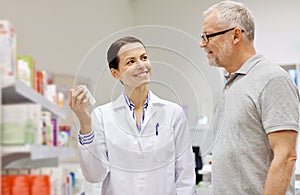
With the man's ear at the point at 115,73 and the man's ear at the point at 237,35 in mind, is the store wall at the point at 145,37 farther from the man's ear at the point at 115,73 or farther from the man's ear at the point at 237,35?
the man's ear at the point at 237,35

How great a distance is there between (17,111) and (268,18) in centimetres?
488

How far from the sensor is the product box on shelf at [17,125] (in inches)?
76.8

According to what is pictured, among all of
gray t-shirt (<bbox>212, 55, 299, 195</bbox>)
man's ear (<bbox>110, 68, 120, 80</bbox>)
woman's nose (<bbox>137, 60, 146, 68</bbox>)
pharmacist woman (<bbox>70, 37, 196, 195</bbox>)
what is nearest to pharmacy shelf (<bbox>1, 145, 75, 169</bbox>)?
pharmacist woman (<bbox>70, 37, 196, 195</bbox>)

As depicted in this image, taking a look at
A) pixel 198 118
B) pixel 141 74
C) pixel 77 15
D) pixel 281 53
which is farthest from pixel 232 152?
pixel 281 53

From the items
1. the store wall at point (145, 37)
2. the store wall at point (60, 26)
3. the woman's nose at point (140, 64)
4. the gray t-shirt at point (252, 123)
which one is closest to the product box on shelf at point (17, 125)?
the store wall at point (145, 37)

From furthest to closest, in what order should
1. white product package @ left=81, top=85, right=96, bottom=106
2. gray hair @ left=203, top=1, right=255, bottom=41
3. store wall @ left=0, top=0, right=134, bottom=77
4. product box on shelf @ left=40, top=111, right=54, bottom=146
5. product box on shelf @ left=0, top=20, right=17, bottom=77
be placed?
store wall @ left=0, top=0, right=134, bottom=77
product box on shelf @ left=40, top=111, right=54, bottom=146
gray hair @ left=203, top=1, right=255, bottom=41
white product package @ left=81, top=85, right=96, bottom=106
product box on shelf @ left=0, top=20, right=17, bottom=77

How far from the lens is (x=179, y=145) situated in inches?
80.4

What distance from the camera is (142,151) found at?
202cm

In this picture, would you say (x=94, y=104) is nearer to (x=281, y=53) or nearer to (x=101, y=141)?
(x=101, y=141)

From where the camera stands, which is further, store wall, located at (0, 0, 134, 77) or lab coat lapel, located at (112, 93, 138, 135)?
store wall, located at (0, 0, 134, 77)

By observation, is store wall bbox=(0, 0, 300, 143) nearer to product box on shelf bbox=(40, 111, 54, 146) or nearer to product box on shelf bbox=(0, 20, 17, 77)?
product box on shelf bbox=(0, 20, 17, 77)

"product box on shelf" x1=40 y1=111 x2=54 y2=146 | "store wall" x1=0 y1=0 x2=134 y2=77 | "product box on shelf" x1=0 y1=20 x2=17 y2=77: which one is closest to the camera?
"product box on shelf" x1=0 y1=20 x2=17 y2=77

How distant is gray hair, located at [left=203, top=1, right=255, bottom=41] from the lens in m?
2.14

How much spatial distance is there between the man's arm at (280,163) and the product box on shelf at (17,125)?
1.01 metres
